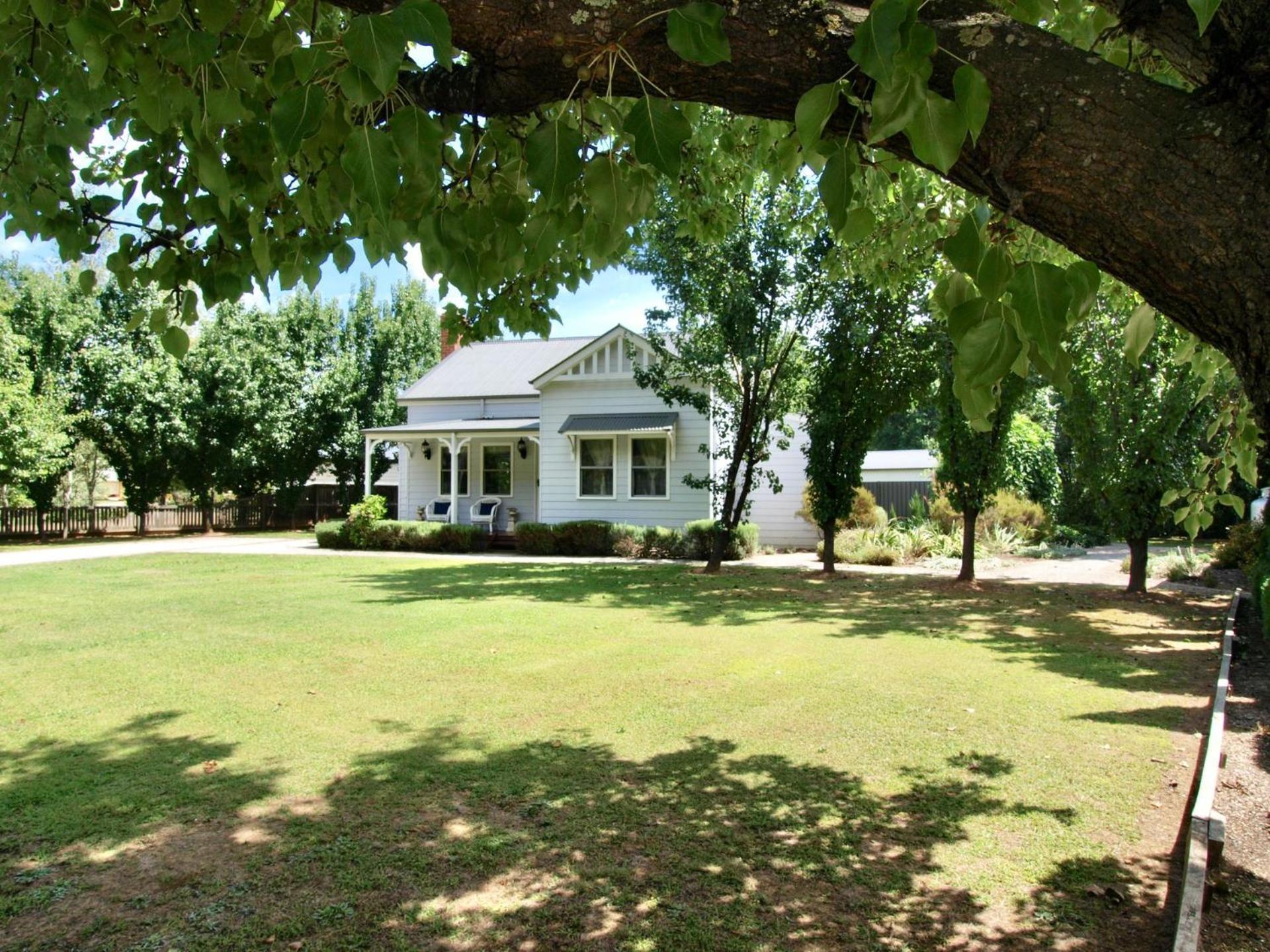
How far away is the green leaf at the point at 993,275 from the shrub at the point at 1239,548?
14.7m

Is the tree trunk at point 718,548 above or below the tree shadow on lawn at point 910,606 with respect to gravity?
above

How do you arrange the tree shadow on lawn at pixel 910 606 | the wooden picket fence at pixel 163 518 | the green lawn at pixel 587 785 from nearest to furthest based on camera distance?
the green lawn at pixel 587 785
the tree shadow on lawn at pixel 910 606
the wooden picket fence at pixel 163 518

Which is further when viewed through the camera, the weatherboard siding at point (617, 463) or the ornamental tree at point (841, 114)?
the weatherboard siding at point (617, 463)

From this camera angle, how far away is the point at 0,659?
27.3 feet

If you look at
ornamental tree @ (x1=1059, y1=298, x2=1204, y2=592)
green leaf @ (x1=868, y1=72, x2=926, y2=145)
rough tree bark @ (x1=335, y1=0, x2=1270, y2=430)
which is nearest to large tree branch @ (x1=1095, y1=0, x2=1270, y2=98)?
rough tree bark @ (x1=335, y1=0, x2=1270, y2=430)

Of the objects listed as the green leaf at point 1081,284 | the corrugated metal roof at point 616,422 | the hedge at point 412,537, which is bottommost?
the hedge at point 412,537

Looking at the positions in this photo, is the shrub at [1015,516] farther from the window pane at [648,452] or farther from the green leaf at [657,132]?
the green leaf at [657,132]

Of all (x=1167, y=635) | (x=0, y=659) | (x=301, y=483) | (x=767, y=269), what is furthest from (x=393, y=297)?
(x=1167, y=635)

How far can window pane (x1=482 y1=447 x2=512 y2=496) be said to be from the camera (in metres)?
25.7

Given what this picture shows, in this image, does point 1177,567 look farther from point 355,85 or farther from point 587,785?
point 355,85

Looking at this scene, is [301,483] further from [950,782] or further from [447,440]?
[950,782]

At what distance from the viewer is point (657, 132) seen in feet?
5.73

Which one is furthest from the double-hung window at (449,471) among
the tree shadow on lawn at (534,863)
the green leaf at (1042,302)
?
the green leaf at (1042,302)

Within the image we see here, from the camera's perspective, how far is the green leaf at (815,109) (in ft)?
5.08
